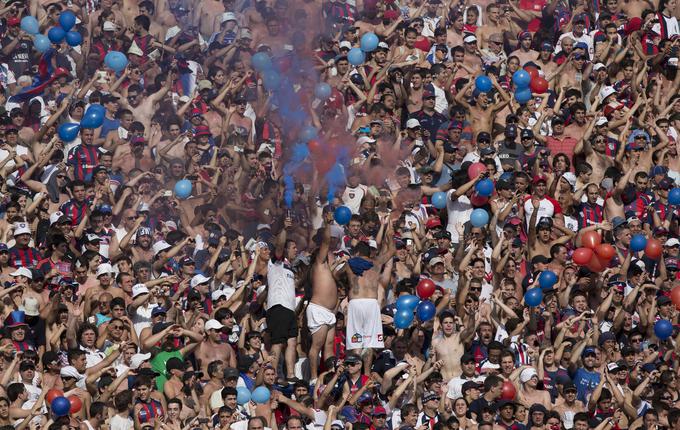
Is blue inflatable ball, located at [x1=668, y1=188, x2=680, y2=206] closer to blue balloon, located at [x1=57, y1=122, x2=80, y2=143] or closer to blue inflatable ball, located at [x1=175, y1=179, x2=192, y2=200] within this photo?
blue inflatable ball, located at [x1=175, y1=179, x2=192, y2=200]

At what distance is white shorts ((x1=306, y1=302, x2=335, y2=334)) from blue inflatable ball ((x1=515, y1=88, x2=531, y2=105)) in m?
4.84

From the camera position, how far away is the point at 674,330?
23984 millimetres

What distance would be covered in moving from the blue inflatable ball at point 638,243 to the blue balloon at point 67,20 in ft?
24.1

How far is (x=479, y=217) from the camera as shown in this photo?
24016mm

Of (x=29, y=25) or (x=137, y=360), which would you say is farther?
(x=29, y=25)

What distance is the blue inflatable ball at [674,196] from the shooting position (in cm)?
2516

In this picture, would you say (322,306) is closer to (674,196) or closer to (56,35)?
(674,196)

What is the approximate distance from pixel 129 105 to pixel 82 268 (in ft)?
10.5

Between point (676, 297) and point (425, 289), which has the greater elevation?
point (425, 289)

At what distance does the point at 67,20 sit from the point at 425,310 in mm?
6271

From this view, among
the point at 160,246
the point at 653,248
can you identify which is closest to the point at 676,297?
the point at 653,248

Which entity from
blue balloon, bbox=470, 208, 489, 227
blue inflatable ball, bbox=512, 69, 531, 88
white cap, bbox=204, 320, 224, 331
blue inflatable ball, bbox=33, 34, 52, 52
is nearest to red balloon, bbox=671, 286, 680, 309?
blue balloon, bbox=470, 208, 489, 227

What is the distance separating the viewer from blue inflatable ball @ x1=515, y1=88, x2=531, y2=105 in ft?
85.5

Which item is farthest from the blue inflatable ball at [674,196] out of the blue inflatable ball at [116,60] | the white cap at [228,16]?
the blue inflatable ball at [116,60]
